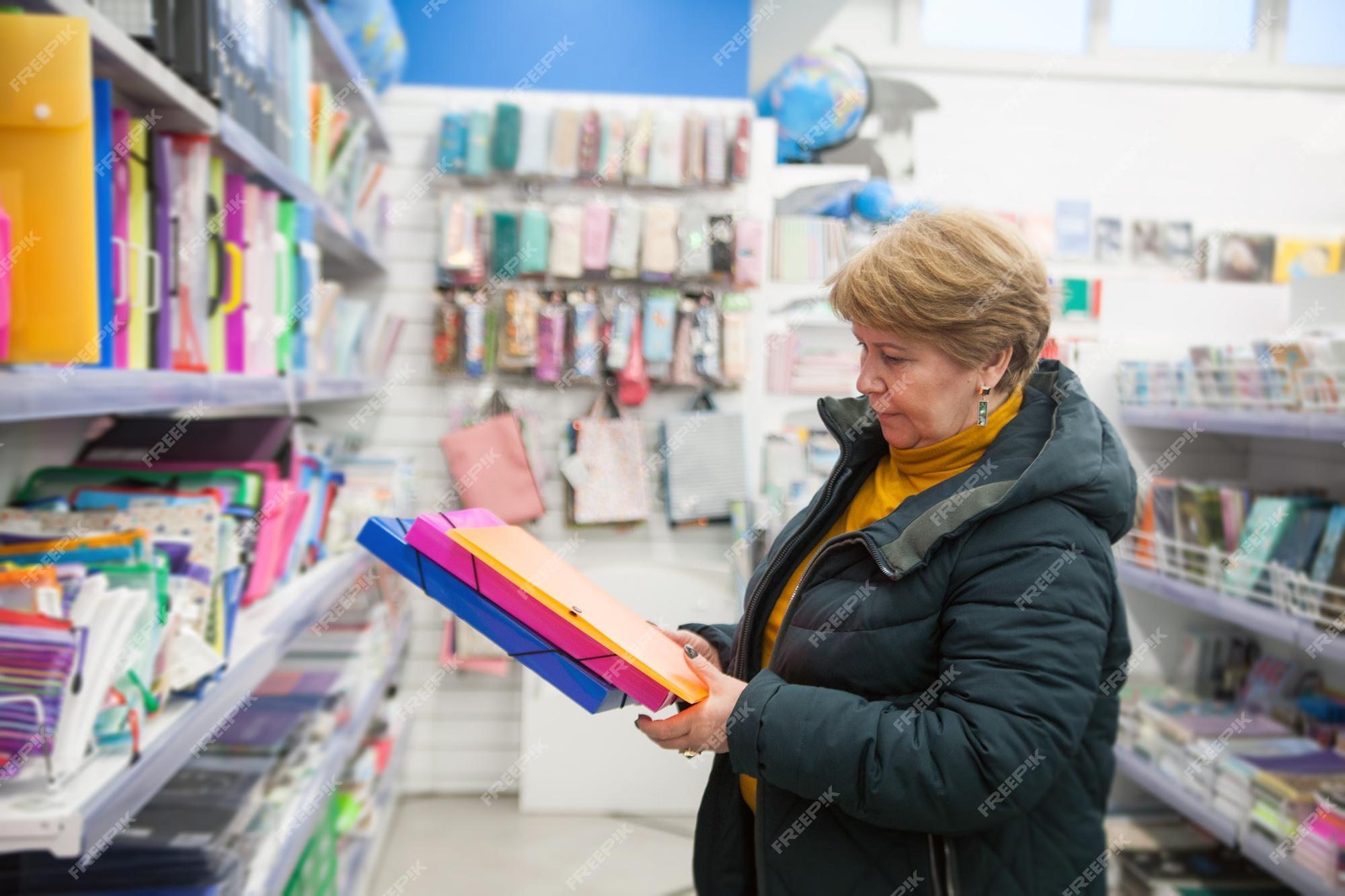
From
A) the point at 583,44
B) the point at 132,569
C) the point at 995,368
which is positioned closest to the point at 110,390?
the point at 132,569

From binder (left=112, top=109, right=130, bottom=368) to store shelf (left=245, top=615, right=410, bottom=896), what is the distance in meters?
1.03

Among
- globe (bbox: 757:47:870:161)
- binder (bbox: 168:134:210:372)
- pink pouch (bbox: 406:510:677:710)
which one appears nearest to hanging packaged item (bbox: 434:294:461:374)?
globe (bbox: 757:47:870:161)

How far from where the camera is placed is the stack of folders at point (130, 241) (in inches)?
41.8

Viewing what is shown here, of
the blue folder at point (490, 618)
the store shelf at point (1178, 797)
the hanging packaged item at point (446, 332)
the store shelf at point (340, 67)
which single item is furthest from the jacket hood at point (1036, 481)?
the hanging packaged item at point (446, 332)

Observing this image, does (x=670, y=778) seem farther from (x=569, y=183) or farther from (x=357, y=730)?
(x=569, y=183)

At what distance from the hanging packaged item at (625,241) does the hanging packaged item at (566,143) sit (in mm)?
254

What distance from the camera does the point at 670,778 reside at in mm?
3850

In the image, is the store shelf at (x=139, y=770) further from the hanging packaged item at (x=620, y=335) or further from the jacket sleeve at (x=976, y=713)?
the hanging packaged item at (x=620, y=335)

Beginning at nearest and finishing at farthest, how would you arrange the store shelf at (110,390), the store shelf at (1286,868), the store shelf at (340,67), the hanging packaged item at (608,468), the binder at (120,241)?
the store shelf at (110,390)
the binder at (120,241)
the store shelf at (1286,868)
the store shelf at (340,67)
the hanging packaged item at (608,468)

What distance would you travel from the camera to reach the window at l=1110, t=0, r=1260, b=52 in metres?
4.81

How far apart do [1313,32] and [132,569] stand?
5.77 m

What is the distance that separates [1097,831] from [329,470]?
2.08 m

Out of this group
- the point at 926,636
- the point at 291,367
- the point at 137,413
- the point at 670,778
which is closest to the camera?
the point at 926,636

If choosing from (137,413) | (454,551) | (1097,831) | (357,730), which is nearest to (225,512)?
(137,413)
